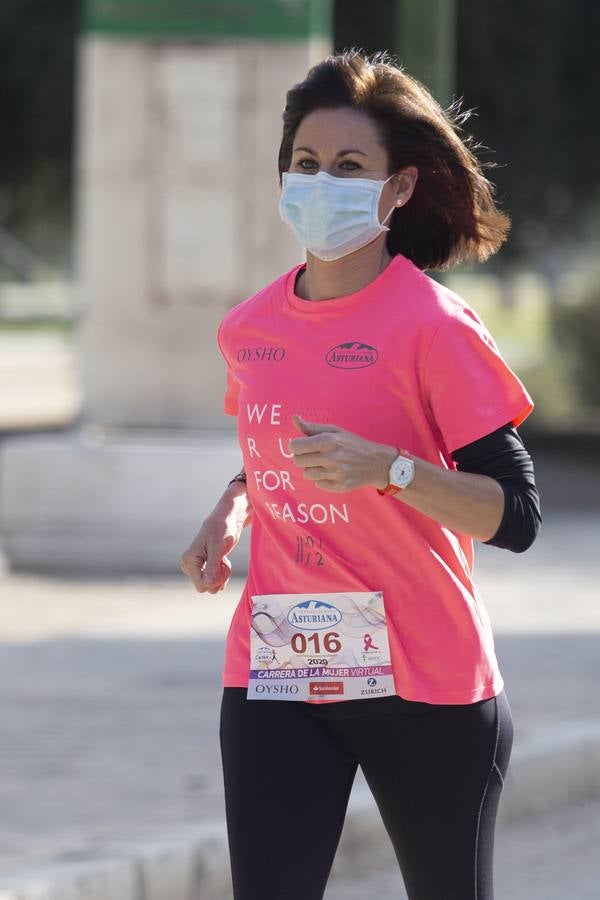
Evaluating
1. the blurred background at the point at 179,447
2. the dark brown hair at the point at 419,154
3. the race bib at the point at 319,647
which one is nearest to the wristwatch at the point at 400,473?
the race bib at the point at 319,647

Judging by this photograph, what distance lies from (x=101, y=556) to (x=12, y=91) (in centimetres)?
904

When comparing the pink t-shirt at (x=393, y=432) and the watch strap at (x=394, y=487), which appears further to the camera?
the pink t-shirt at (x=393, y=432)

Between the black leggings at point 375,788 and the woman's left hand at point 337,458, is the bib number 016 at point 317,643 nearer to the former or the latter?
the black leggings at point 375,788

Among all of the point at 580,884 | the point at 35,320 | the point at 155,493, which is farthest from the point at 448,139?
the point at 35,320

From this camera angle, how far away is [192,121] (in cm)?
1084

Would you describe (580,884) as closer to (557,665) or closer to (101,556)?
(557,665)

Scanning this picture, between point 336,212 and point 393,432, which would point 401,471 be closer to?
point 393,432

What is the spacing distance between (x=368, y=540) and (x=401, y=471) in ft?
0.88

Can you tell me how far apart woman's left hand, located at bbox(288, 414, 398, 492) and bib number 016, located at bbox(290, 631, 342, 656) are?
0.42 metres

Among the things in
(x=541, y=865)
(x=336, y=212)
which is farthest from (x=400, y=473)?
(x=541, y=865)

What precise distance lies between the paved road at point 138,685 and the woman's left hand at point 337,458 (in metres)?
2.38

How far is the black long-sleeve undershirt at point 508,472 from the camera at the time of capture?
3.07m

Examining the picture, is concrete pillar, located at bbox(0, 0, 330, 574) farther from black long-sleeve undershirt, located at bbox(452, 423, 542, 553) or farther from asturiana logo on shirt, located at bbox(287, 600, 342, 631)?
black long-sleeve undershirt, located at bbox(452, 423, 542, 553)

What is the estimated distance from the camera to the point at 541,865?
560 centimetres
